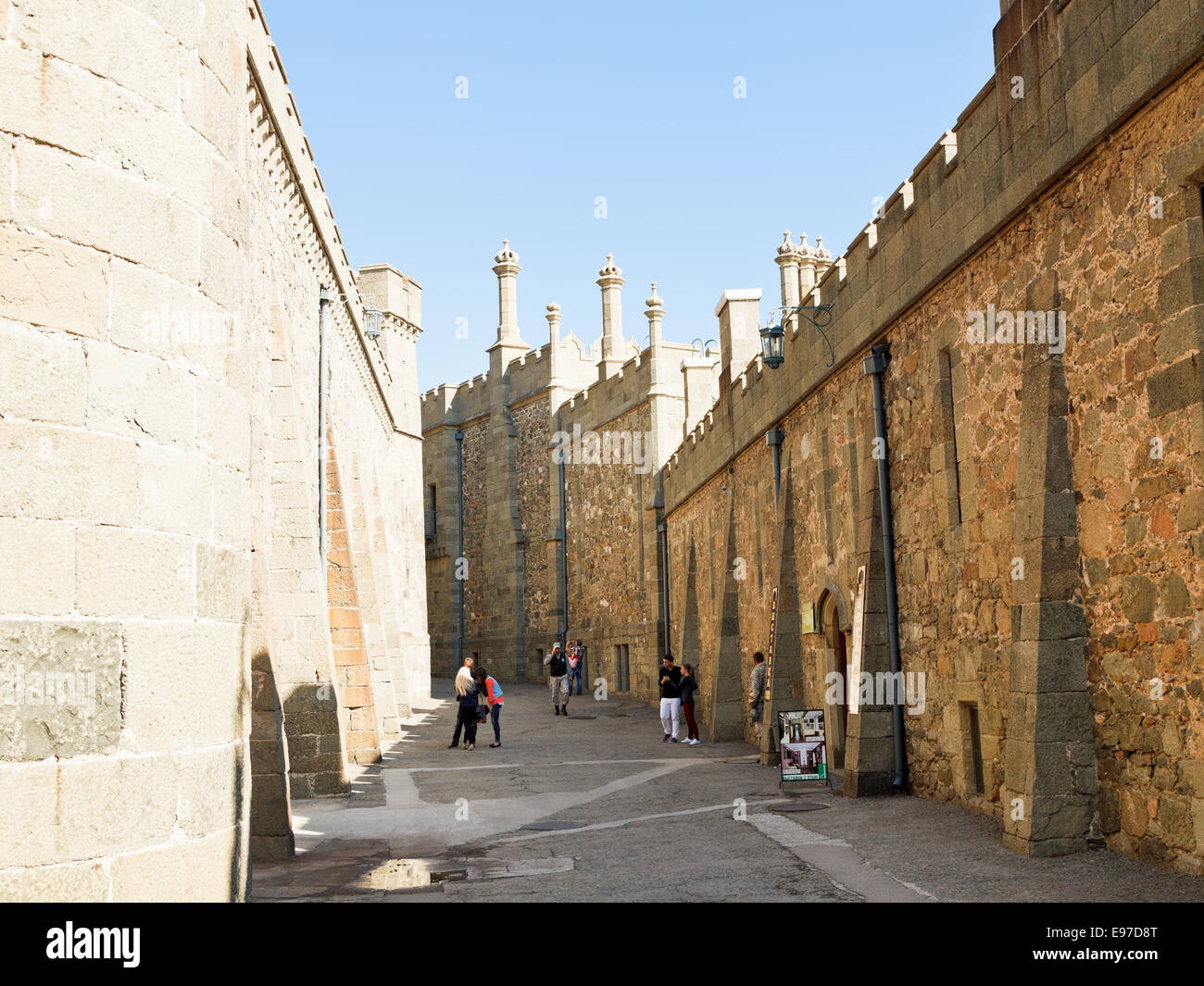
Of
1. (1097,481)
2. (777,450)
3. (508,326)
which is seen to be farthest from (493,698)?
(508,326)

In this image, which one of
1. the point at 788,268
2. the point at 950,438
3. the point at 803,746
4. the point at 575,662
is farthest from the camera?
the point at 575,662

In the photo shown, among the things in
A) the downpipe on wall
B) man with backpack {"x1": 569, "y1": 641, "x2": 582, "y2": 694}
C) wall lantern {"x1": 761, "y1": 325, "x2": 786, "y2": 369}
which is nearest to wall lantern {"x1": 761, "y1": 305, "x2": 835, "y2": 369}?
wall lantern {"x1": 761, "y1": 325, "x2": 786, "y2": 369}

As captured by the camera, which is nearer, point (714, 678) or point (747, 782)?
point (747, 782)

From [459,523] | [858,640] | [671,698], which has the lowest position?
[671,698]

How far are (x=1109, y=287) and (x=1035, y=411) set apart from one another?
3.63ft

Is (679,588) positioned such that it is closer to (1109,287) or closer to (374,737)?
(374,737)

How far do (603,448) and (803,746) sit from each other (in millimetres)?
21833

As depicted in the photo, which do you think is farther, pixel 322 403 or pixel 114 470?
pixel 322 403

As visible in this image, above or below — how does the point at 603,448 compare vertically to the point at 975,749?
above

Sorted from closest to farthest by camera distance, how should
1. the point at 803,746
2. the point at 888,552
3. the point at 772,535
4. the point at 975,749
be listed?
the point at 975,749
the point at 888,552
the point at 803,746
the point at 772,535

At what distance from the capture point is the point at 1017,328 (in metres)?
8.62

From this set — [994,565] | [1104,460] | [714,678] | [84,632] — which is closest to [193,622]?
[84,632]

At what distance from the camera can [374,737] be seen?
16.5 meters

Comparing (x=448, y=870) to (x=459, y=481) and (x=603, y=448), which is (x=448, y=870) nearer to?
(x=603, y=448)
